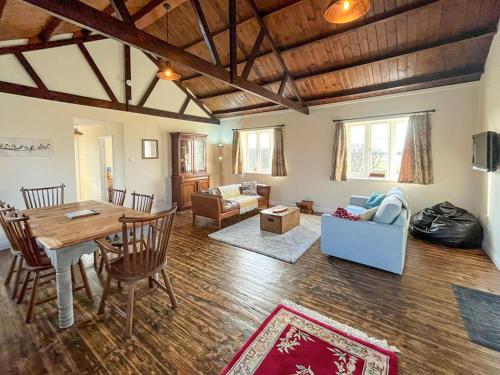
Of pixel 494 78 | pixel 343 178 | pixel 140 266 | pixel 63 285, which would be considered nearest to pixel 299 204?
pixel 343 178

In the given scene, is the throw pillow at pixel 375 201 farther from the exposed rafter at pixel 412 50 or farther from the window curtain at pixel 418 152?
the exposed rafter at pixel 412 50

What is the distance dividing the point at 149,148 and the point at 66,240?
14.9 feet

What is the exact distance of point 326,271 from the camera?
300cm

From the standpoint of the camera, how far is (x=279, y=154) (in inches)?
259

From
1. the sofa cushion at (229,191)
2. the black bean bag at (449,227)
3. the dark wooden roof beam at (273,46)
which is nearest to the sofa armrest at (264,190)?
the sofa cushion at (229,191)

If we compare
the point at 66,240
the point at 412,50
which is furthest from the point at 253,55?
the point at 66,240

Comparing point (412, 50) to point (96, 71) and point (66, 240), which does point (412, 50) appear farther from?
point (96, 71)

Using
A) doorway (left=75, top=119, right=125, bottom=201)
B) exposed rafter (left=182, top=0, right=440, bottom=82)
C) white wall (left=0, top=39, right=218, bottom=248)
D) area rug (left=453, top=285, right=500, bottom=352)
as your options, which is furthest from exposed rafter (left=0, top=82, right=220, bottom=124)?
area rug (left=453, top=285, right=500, bottom=352)

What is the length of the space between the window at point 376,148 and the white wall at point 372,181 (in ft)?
0.81

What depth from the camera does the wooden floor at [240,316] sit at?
1.69m

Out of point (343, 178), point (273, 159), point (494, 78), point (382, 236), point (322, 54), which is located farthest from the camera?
point (273, 159)

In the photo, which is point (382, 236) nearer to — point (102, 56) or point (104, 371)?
point (104, 371)

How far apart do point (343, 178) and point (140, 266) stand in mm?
4894

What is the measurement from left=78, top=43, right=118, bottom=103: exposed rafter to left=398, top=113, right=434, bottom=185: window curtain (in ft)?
20.5
